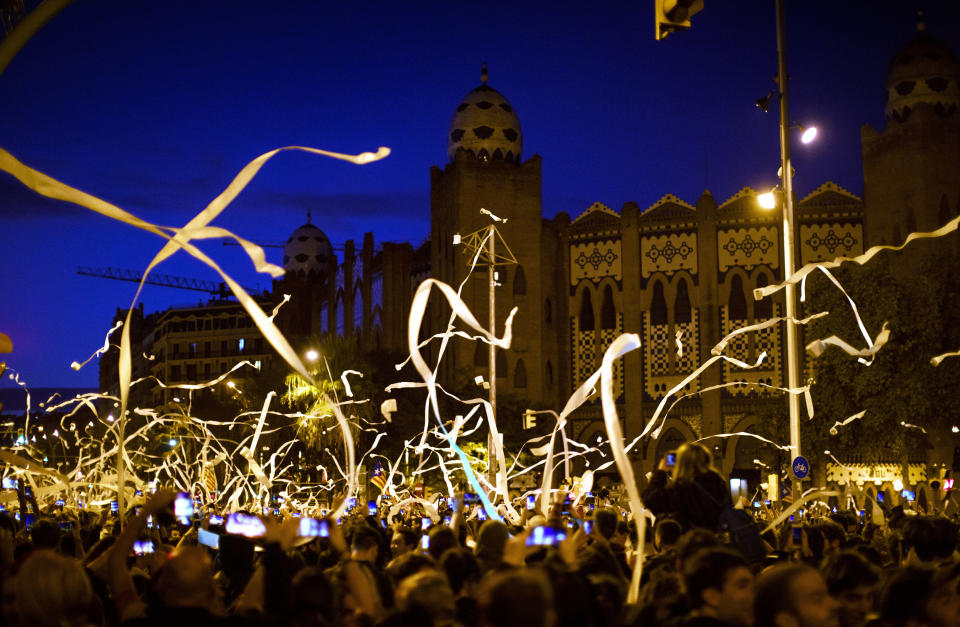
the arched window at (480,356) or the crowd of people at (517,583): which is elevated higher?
the arched window at (480,356)

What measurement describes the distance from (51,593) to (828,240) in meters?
45.8

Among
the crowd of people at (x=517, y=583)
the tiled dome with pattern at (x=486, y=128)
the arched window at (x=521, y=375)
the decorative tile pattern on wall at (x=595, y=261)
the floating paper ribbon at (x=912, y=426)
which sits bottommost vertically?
the floating paper ribbon at (x=912, y=426)

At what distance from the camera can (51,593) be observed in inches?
197

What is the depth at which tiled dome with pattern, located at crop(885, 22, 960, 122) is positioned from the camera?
45938 millimetres

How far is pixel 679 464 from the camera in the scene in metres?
8.35

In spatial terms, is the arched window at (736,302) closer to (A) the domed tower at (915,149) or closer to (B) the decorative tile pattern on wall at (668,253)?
(B) the decorative tile pattern on wall at (668,253)

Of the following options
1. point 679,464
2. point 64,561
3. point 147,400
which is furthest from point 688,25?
point 147,400

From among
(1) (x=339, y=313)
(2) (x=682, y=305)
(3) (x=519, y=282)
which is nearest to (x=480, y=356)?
(3) (x=519, y=282)

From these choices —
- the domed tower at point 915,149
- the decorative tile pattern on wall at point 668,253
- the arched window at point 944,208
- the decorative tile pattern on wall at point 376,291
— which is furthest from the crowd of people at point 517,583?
the decorative tile pattern on wall at point 376,291

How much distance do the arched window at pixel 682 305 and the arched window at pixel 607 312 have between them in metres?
2.88

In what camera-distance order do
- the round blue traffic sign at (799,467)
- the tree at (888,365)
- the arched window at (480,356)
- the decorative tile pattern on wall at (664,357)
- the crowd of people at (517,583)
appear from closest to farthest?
the crowd of people at (517,583) → the round blue traffic sign at (799,467) → the tree at (888,365) → the arched window at (480,356) → the decorative tile pattern on wall at (664,357)

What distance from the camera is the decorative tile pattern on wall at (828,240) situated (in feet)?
154

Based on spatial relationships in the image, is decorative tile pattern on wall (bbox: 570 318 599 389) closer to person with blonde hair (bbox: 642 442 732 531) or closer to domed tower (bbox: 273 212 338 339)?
domed tower (bbox: 273 212 338 339)

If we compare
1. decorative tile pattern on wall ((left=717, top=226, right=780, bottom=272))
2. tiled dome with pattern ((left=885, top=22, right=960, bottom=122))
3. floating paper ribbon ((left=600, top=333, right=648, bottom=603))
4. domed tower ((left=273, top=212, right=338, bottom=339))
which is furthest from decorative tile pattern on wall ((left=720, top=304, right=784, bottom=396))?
floating paper ribbon ((left=600, top=333, right=648, bottom=603))
